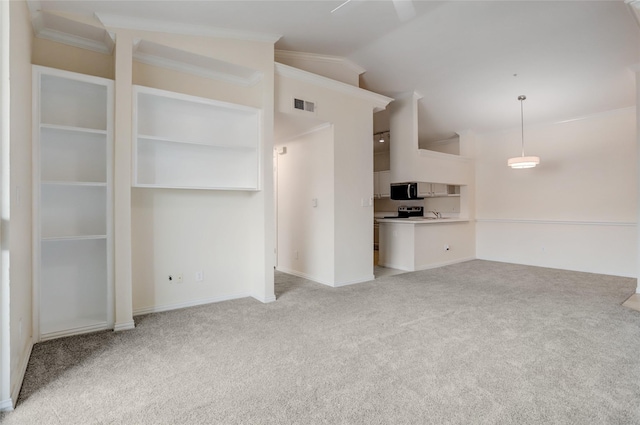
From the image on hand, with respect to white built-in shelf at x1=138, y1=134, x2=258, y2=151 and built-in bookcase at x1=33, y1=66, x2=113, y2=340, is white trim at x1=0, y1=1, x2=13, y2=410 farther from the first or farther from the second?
white built-in shelf at x1=138, y1=134, x2=258, y2=151

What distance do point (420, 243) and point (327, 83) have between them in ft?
10.6

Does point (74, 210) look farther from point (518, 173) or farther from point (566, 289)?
point (518, 173)

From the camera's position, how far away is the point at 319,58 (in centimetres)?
454

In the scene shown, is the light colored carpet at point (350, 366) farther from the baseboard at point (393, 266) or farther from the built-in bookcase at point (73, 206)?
the baseboard at point (393, 266)

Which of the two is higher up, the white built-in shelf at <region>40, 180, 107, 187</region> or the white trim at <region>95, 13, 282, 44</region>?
the white trim at <region>95, 13, 282, 44</region>

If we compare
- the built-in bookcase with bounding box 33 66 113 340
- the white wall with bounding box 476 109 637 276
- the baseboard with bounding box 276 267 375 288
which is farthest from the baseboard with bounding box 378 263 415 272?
the built-in bookcase with bounding box 33 66 113 340

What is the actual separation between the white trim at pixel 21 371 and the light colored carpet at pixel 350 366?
0.04 meters

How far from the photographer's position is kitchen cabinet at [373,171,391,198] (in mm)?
6635

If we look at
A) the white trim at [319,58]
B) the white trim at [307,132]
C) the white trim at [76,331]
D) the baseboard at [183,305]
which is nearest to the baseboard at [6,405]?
the white trim at [76,331]

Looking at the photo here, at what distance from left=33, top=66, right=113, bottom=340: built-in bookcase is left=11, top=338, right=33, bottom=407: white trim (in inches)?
10.7

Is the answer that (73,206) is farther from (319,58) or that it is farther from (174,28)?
(319,58)

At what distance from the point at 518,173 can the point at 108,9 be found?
6.94m

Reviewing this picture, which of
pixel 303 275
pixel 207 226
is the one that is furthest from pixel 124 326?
pixel 303 275

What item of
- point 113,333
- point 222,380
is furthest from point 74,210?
point 222,380
